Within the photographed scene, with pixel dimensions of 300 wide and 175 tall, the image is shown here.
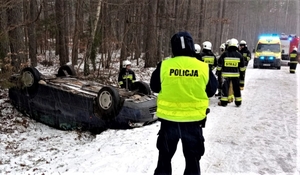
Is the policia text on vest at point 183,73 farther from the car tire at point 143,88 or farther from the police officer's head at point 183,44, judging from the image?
the car tire at point 143,88

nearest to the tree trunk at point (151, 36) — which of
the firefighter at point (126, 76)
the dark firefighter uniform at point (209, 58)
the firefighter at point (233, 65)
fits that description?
the dark firefighter uniform at point (209, 58)

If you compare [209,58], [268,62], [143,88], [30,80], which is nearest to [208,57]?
[209,58]

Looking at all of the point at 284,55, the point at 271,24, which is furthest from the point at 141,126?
the point at 271,24

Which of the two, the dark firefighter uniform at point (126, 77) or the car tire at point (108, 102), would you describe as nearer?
the car tire at point (108, 102)

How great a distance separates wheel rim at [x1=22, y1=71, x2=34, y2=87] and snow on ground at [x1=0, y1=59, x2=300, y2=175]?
1037 mm

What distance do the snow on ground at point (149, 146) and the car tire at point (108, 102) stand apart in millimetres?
421

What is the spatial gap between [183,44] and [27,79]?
5.57m

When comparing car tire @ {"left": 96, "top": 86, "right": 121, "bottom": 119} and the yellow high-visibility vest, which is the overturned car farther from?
the yellow high-visibility vest

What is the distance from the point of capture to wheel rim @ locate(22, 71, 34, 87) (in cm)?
769

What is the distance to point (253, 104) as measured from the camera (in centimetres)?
904

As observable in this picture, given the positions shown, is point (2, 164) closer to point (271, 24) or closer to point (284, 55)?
point (284, 55)

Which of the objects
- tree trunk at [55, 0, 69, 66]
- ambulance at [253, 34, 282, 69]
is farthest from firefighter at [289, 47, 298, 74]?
tree trunk at [55, 0, 69, 66]

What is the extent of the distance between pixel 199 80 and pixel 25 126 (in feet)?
19.6

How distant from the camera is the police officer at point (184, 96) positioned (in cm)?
331
